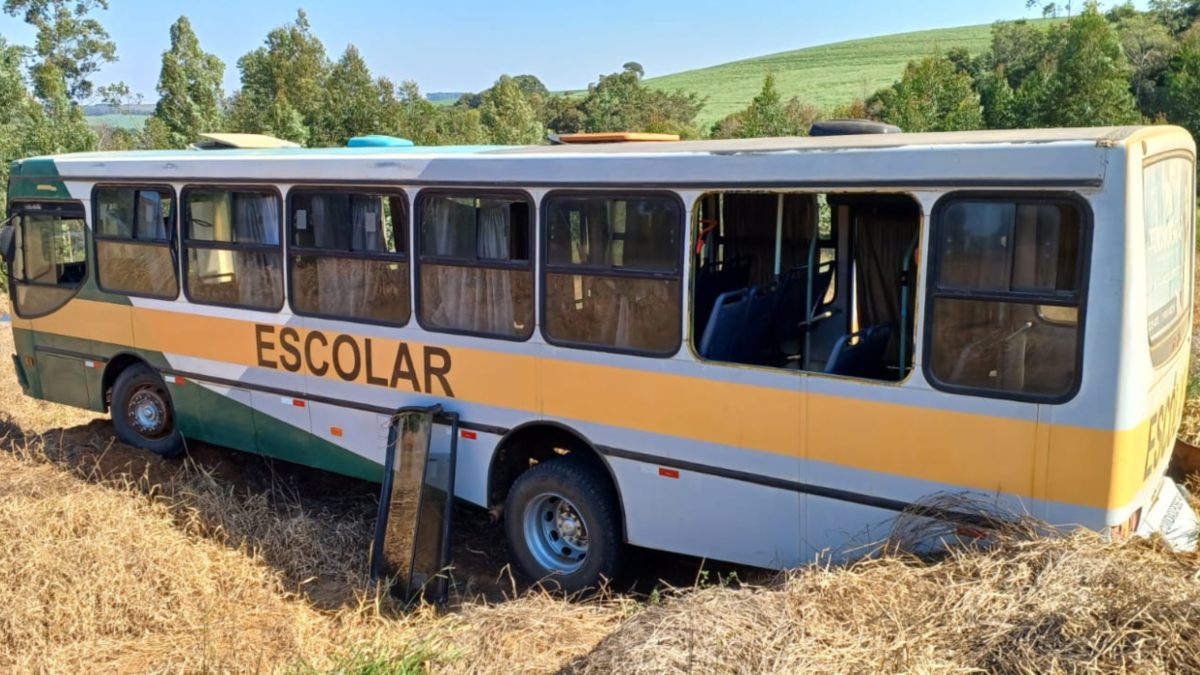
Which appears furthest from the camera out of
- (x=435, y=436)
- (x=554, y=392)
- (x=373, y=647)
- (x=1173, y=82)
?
(x=1173, y=82)

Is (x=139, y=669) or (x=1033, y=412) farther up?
(x=1033, y=412)

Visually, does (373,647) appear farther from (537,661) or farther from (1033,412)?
(1033,412)

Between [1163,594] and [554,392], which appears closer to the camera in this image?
[1163,594]

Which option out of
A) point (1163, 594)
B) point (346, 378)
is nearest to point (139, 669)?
point (346, 378)

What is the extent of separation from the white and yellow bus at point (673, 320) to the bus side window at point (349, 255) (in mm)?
23

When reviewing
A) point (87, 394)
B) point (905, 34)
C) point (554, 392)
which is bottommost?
point (87, 394)

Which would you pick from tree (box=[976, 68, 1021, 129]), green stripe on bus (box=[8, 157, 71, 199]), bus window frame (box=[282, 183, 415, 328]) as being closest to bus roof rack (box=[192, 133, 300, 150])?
green stripe on bus (box=[8, 157, 71, 199])

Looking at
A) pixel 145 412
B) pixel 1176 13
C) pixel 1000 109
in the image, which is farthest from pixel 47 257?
pixel 1176 13

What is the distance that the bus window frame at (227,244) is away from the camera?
7844mm

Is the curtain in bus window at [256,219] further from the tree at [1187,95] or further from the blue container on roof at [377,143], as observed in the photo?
the tree at [1187,95]

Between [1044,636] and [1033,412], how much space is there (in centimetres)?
124

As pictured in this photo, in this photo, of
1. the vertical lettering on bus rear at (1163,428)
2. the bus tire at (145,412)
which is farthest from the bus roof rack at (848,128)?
the bus tire at (145,412)

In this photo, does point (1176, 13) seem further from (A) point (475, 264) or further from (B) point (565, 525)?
(B) point (565, 525)

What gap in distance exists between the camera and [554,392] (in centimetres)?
659
